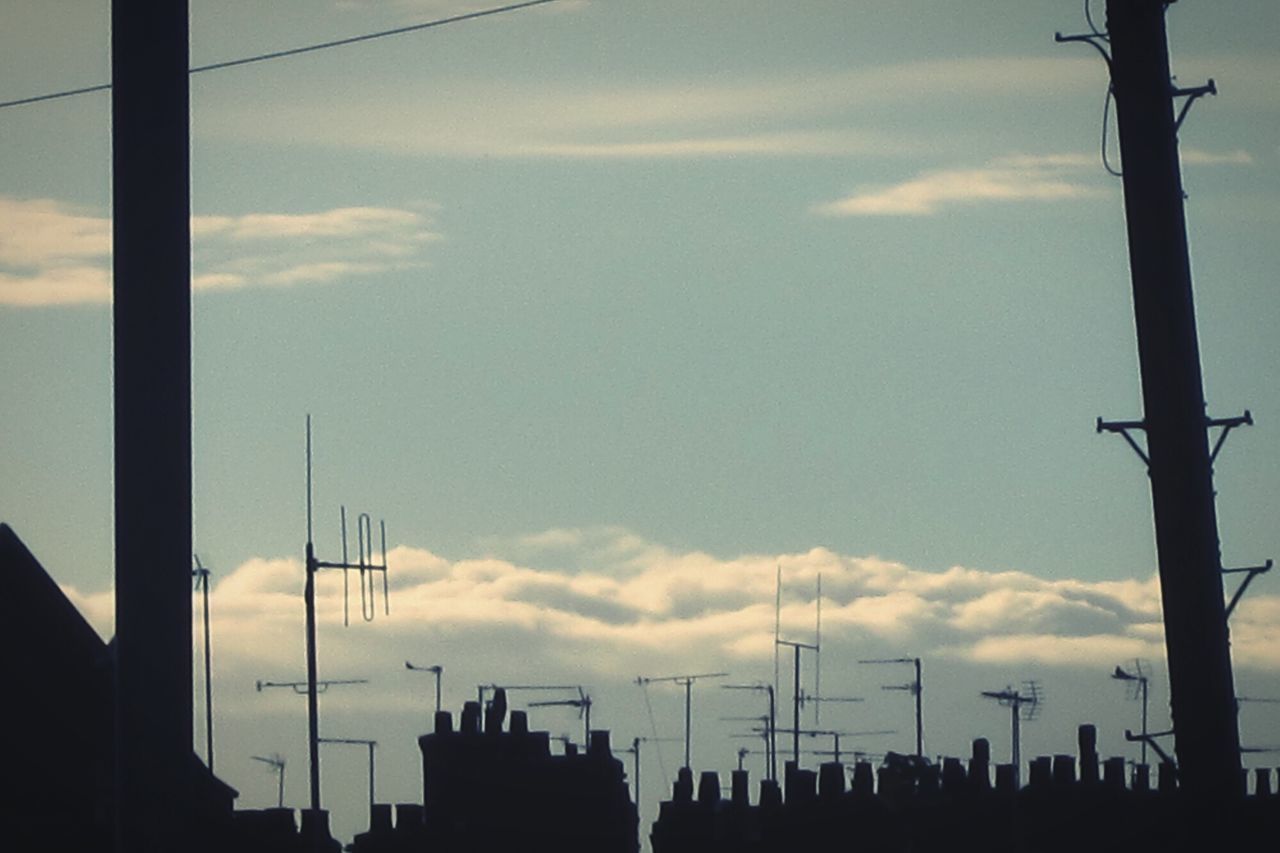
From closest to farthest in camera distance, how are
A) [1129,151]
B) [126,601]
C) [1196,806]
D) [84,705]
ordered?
[126,601], [1196,806], [1129,151], [84,705]

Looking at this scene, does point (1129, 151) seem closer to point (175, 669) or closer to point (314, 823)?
point (175, 669)

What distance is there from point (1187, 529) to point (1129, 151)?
3608 mm

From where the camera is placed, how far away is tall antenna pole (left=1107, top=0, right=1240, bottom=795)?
1834cm

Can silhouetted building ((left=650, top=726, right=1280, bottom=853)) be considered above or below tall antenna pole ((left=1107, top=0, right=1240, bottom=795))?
below

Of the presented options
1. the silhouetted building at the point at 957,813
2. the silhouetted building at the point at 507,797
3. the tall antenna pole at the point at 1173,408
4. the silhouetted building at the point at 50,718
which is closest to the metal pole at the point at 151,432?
the tall antenna pole at the point at 1173,408

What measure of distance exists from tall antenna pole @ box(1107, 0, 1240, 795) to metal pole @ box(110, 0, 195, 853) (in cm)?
1038

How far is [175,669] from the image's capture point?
1066cm

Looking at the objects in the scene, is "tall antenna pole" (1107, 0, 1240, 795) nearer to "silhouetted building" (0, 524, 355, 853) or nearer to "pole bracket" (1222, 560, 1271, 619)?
"pole bracket" (1222, 560, 1271, 619)

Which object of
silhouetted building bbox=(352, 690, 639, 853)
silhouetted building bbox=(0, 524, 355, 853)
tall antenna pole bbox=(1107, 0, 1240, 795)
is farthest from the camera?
silhouetted building bbox=(0, 524, 355, 853)

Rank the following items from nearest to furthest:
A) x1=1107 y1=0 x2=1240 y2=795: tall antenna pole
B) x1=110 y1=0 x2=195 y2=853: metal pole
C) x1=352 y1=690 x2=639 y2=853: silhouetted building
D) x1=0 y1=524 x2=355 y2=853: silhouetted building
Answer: x1=110 y1=0 x2=195 y2=853: metal pole, x1=1107 y1=0 x2=1240 y2=795: tall antenna pole, x1=352 y1=690 x2=639 y2=853: silhouetted building, x1=0 y1=524 x2=355 y2=853: silhouetted building

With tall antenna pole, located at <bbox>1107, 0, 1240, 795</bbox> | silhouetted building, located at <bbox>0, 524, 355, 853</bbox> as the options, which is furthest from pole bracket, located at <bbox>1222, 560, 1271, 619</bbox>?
silhouetted building, located at <bbox>0, 524, 355, 853</bbox>

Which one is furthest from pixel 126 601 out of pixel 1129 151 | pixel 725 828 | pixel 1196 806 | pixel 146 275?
pixel 725 828

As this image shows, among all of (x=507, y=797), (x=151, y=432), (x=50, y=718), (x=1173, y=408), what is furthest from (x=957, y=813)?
(x=151, y=432)

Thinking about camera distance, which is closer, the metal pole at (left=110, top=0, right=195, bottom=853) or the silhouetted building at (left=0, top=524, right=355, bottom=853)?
the metal pole at (left=110, top=0, right=195, bottom=853)
